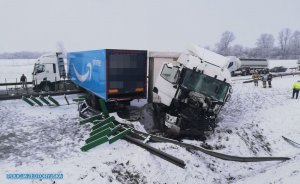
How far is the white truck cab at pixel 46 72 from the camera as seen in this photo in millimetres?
19812

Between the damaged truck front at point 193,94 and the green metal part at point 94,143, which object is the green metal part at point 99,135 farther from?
the damaged truck front at point 193,94

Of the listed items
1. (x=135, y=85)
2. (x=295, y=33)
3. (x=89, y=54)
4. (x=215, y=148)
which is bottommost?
(x=215, y=148)

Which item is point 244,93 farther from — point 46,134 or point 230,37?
point 230,37

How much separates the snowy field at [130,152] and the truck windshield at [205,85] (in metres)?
1.91

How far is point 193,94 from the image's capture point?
11.3 metres

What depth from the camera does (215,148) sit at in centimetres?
1046

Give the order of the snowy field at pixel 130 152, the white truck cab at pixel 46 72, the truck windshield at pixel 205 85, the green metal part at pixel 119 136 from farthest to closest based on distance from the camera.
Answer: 1. the white truck cab at pixel 46 72
2. the truck windshield at pixel 205 85
3. the green metal part at pixel 119 136
4. the snowy field at pixel 130 152

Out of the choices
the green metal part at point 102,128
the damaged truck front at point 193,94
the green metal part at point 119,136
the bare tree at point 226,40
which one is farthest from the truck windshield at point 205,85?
the bare tree at point 226,40

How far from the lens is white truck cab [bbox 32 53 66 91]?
1981 cm

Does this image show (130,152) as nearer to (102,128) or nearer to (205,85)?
(102,128)

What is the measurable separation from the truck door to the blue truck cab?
155 centimetres

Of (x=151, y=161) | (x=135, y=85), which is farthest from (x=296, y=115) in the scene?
(x=151, y=161)

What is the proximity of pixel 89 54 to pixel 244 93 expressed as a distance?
12.0m

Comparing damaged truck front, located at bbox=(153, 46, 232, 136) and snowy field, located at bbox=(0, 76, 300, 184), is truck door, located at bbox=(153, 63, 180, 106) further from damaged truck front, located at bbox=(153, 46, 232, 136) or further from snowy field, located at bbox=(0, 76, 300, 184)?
snowy field, located at bbox=(0, 76, 300, 184)
